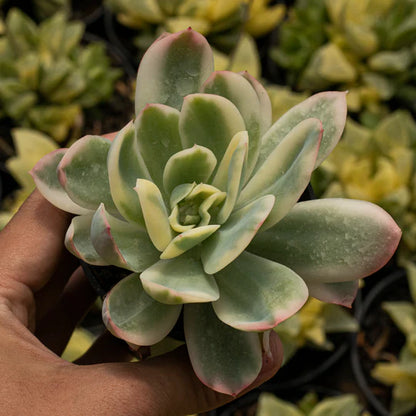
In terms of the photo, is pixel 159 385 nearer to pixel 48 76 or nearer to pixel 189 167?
pixel 189 167

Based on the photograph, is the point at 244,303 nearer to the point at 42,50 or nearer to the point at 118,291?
the point at 118,291

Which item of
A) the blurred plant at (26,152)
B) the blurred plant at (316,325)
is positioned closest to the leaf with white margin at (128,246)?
the blurred plant at (316,325)

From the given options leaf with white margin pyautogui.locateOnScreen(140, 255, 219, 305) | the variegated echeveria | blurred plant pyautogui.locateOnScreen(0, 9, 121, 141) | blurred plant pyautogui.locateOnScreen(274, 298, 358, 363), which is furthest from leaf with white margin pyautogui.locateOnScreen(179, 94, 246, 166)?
blurred plant pyautogui.locateOnScreen(0, 9, 121, 141)

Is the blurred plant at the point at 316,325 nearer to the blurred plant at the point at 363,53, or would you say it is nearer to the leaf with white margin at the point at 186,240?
the blurred plant at the point at 363,53

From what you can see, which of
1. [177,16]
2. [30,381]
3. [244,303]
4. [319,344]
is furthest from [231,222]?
[177,16]

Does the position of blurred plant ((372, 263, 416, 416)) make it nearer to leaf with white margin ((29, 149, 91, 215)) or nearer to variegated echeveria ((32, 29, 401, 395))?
variegated echeveria ((32, 29, 401, 395))

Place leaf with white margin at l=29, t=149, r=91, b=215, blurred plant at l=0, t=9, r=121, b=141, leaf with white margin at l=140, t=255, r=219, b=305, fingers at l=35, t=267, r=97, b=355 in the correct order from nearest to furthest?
leaf with white margin at l=140, t=255, r=219, b=305 < leaf with white margin at l=29, t=149, r=91, b=215 < fingers at l=35, t=267, r=97, b=355 < blurred plant at l=0, t=9, r=121, b=141
